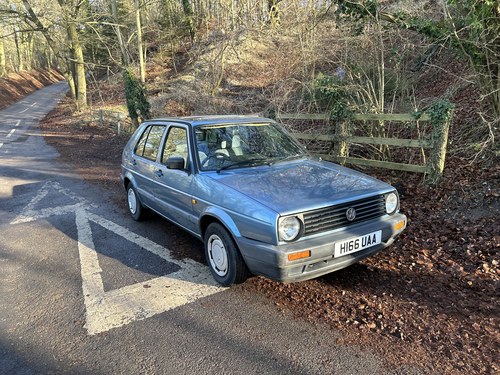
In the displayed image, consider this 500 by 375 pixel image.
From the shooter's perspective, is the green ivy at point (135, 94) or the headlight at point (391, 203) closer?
the headlight at point (391, 203)

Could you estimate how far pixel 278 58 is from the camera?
57.8 feet

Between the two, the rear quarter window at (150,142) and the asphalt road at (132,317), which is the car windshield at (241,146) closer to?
the rear quarter window at (150,142)

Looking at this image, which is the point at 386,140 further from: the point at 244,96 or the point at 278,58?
the point at 244,96

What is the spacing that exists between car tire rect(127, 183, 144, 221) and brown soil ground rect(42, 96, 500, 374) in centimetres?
83

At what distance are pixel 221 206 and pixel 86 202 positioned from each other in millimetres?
4561

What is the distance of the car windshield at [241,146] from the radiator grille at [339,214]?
116 centimetres

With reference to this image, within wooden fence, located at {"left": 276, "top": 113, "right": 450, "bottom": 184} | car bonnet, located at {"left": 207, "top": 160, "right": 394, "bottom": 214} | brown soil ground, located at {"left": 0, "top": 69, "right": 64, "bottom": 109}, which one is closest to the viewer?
car bonnet, located at {"left": 207, "top": 160, "right": 394, "bottom": 214}

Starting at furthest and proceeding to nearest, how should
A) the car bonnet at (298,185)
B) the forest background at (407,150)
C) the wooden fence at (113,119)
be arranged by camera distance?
the wooden fence at (113,119) < the car bonnet at (298,185) < the forest background at (407,150)

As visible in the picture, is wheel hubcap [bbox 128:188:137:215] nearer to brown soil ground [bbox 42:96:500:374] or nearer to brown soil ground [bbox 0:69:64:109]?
brown soil ground [bbox 42:96:500:374]

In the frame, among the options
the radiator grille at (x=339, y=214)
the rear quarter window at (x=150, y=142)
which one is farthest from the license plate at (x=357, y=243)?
the rear quarter window at (x=150, y=142)

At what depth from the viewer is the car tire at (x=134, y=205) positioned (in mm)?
6003

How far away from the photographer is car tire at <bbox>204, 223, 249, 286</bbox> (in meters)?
3.70

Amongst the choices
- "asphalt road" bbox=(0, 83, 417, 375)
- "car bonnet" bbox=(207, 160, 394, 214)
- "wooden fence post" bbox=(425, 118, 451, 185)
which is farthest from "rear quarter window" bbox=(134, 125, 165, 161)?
"wooden fence post" bbox=(425, 118, 451, 185)

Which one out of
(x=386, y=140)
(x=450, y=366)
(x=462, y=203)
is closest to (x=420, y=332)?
(x=450, y=366)
